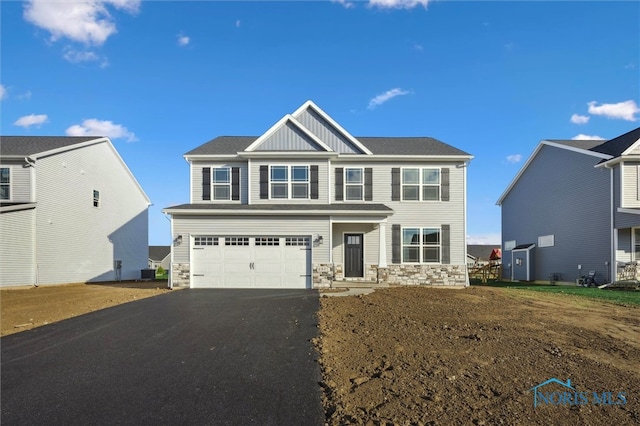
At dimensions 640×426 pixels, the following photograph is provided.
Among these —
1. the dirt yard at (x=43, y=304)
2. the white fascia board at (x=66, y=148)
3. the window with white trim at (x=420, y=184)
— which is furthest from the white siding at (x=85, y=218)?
the window with white trim at (x=420, y=184)

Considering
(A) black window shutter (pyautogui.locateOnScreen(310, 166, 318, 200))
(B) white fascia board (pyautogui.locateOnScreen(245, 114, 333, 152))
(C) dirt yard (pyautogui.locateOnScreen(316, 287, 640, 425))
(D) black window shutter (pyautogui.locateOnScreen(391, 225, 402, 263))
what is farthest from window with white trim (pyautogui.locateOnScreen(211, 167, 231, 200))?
(C) dirt yard (pyautogui.locateOnScreen(316, 287, 640, 425))

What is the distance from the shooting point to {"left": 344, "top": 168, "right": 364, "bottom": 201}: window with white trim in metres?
17.9

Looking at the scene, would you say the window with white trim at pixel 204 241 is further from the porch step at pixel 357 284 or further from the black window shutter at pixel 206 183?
the porch step at pixel 357 284

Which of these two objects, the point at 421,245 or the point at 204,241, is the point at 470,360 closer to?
the point at 421,245

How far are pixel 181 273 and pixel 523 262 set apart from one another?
66.2ft

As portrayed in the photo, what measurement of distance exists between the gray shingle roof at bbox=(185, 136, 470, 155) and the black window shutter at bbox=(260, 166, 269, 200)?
1.69m

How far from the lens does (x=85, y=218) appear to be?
21094mm

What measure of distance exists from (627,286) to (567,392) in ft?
50.7

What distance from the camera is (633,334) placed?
7.39m

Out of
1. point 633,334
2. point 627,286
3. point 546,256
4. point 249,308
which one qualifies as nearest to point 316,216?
point 249,308

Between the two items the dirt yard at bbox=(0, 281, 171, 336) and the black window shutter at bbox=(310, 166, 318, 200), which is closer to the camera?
the dirt yard at bbox=(0, 281, 171, 336)

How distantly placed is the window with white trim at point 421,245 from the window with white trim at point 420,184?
4.92 ft

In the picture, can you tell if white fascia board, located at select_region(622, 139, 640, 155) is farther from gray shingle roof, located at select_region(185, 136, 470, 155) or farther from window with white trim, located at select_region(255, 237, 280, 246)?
window with white trim, located at select_region(255, 237, 280, 246)

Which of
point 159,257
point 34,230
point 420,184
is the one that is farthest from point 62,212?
point 159,257
